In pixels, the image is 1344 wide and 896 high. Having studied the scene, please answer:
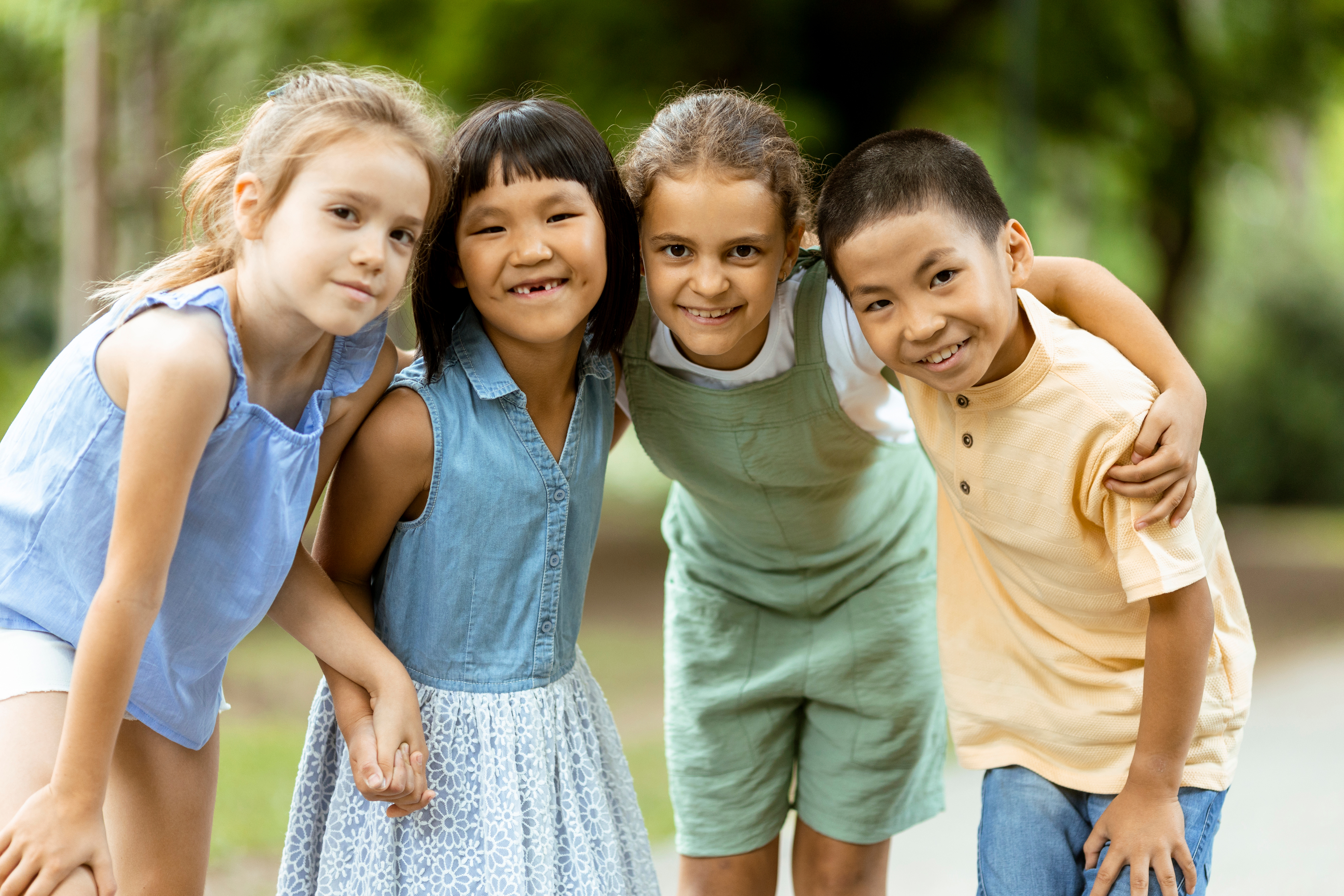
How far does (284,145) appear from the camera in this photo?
1.59 m

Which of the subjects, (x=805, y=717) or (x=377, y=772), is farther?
(x=805, y=717)

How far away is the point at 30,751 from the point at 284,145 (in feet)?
2.67

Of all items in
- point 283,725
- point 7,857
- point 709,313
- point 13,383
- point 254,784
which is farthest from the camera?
point 13,383

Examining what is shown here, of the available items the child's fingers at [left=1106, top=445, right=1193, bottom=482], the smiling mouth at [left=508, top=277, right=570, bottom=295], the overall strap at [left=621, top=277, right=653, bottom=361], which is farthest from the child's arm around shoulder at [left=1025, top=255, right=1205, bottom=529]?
the smiling mouth at [left=508, top=277, right=570, bottom=295]

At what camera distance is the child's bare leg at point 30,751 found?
1440 mm

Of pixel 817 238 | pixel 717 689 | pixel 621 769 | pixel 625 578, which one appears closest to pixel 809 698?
pixel 717 689

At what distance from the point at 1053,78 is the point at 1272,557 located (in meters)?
5.28

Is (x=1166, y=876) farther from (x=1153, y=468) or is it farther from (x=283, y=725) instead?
(x=283, y=725)

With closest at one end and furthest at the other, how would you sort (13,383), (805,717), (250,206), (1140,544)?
1. (250,206)
2. (1140,544)
3. (805,717)
4. (13,383)

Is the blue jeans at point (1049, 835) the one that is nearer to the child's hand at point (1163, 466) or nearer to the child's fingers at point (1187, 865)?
the child's fingers at point (1187, 865)

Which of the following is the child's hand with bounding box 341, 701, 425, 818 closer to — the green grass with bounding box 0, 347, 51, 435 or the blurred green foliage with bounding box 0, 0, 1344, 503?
the blurred green foliage with bounding box 0, 0, 1344, 503

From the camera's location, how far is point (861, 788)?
236 centimetres

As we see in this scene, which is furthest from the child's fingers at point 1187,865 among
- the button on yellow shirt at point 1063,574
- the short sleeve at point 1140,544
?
the short sleeve at point 1140,544

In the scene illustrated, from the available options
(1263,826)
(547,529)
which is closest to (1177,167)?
(1263,826)
